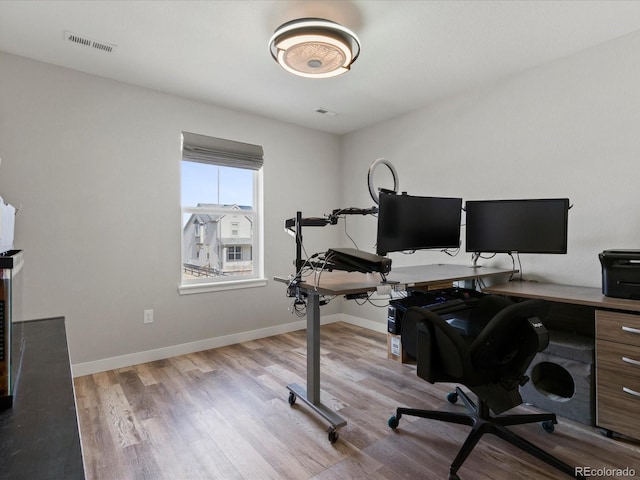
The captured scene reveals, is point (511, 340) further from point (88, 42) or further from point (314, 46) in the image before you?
point (88, 42)

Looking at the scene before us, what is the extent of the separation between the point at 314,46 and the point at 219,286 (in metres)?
2.41

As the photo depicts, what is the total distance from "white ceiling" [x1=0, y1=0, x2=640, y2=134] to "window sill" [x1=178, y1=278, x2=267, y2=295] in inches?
71.9

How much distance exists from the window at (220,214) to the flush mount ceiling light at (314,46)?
141cm

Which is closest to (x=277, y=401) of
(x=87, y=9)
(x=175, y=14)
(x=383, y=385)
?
(x=383, y=385)

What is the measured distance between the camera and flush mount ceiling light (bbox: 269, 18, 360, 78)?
1998 millimetres

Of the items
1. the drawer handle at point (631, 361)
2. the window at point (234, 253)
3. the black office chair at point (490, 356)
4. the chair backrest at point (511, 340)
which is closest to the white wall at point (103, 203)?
the window at point (234, 253)

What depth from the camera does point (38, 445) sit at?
2.13 ft

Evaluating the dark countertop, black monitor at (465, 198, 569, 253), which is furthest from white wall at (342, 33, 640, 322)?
the dark countertop

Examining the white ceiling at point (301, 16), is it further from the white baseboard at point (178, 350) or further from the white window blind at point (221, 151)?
the white baseboard at point (178, 350)

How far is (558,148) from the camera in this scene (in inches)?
103

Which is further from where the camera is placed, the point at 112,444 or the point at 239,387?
the point at 239,387

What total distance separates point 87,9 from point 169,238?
180 cm

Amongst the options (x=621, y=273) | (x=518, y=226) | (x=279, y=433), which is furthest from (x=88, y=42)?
(x=621, y=273)

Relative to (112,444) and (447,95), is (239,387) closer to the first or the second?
(112,444)
